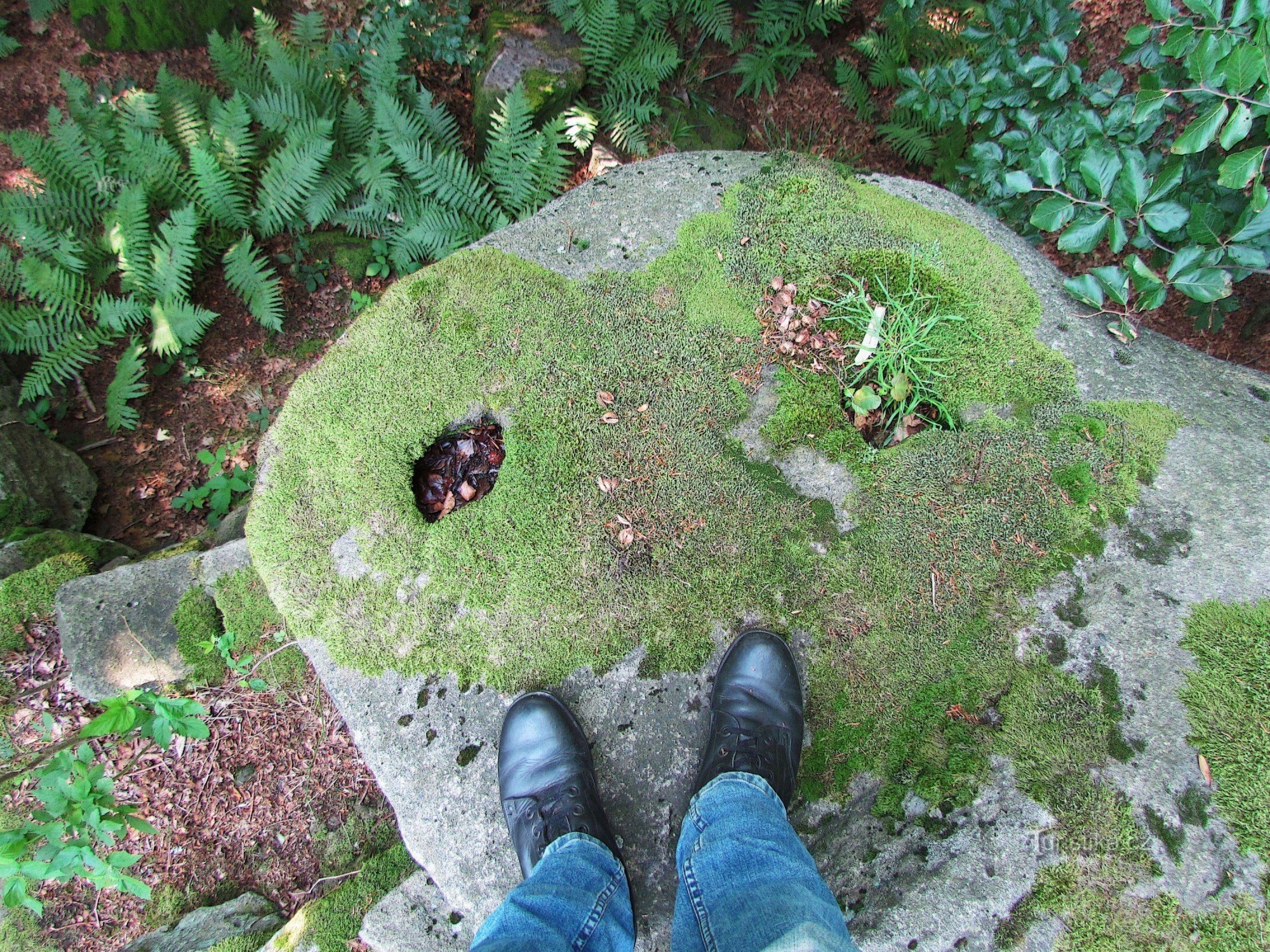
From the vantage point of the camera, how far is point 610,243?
3.21 m

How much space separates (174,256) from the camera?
13.4 feet

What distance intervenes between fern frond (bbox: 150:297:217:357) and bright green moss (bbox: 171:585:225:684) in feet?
6.24

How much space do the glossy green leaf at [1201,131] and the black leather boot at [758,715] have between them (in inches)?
81.8

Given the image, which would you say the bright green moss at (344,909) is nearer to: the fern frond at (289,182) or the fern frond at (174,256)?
the fern frond at (174,256)

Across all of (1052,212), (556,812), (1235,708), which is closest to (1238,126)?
(1052,212)

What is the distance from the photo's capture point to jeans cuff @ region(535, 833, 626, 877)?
2.30m

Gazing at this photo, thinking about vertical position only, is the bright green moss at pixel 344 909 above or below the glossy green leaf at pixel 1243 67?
below

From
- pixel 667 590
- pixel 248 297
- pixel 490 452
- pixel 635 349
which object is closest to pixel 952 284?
pixel 635 349

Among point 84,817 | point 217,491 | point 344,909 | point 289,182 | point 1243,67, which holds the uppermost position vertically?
point 1243,67

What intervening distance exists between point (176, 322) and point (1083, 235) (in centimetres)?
495

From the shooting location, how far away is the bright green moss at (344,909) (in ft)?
8.93

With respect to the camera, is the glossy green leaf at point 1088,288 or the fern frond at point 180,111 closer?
the glossy green leaf at point 1088,288

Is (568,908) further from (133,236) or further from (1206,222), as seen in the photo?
(133,236)

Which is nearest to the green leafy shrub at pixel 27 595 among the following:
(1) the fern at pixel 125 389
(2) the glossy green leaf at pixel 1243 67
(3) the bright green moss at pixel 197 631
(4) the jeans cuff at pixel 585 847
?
(3) the bright green moss at pixel 197 631
